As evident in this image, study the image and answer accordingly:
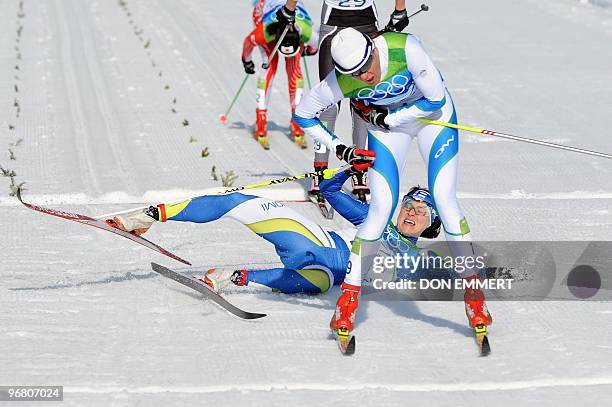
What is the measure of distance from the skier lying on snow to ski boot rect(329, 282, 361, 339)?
0.78 meters

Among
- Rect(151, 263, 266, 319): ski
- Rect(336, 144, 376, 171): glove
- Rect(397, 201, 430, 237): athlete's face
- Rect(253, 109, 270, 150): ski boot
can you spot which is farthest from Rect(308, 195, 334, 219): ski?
Rect(336, 144, 376, 171): glove

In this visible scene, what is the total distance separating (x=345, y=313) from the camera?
634cm

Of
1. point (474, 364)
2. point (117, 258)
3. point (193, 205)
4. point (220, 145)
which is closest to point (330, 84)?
point (193, 205)

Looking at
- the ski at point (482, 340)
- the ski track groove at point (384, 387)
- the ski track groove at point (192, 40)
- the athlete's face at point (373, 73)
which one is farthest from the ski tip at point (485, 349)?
the ski track groove at point (192, 40)

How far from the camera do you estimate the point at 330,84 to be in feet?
20.9

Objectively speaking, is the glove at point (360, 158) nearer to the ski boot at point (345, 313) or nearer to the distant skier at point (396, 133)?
the distant skier at point (396, 133)

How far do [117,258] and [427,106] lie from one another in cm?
287

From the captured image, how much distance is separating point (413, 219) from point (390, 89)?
4.16 ft

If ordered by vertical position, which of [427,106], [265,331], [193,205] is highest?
[427,106]

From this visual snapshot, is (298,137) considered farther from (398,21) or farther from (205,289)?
(205,289)

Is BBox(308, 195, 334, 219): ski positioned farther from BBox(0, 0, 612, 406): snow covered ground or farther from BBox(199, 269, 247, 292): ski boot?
BBox(199, 269, 247, 292): ski boot

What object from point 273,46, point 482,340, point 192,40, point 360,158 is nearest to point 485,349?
point 482,340

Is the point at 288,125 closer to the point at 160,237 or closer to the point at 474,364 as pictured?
the point at 160,237

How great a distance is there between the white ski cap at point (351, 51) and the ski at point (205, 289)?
1786 mm
